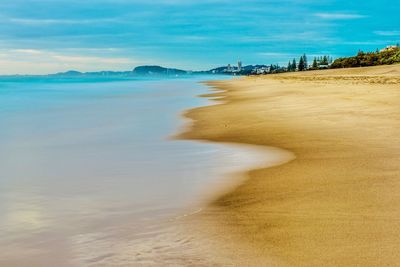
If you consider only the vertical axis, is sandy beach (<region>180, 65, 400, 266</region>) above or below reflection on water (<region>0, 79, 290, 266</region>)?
above

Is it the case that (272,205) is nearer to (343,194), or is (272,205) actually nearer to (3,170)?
(343,194)

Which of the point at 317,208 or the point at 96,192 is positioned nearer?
the point at 317,208

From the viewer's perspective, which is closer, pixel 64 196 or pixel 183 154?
pixel 64 196

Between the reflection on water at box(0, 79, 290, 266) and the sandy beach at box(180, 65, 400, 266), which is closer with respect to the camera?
the sandy beach at box(180, 65, 400, 266)

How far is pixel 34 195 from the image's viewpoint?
23.8 ft

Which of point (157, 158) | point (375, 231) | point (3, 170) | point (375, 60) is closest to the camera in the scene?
point (375, 231)

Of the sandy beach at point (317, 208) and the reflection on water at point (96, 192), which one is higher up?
the sandy beach at point (317, 208)

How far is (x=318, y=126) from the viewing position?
13.3 metres

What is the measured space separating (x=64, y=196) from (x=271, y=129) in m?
7.72

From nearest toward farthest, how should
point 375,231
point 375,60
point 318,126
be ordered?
point 375,231 < point 318,126 < point 375,60

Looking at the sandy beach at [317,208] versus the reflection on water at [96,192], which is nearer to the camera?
the sandy beach at [317,208]

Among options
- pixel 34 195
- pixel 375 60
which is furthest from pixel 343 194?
pixel 375 60

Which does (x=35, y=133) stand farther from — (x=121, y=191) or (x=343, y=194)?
(x=343, y=194)

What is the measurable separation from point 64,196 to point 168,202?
1688mm
